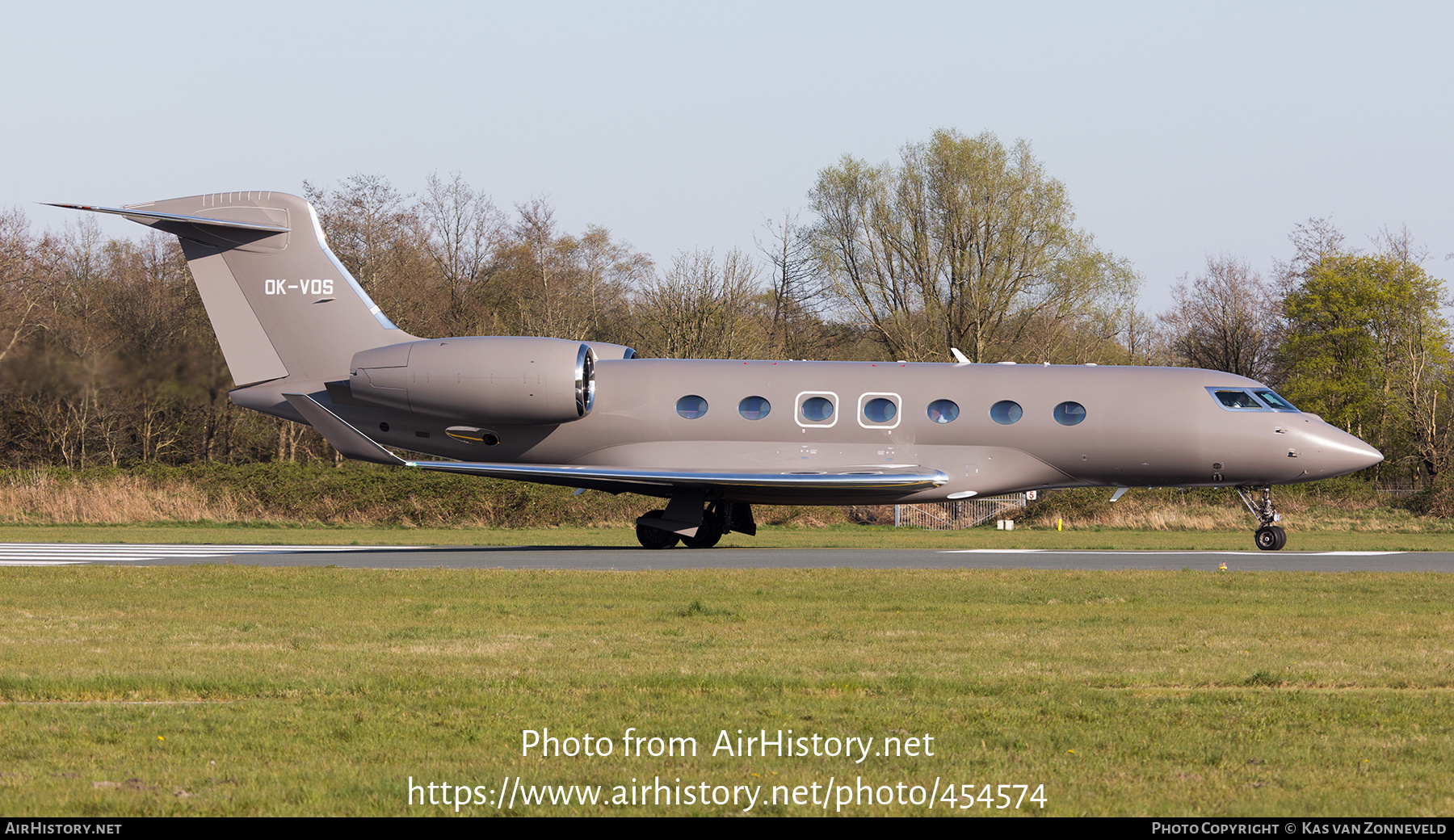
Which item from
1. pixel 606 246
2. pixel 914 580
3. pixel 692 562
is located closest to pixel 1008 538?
pixel 692 562

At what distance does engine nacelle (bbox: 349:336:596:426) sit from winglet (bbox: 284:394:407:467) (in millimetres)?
632

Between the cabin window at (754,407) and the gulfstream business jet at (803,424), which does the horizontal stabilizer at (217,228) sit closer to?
the gulfstream business jet at (803,424)

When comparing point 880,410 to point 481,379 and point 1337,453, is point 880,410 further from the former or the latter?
point 1337,453

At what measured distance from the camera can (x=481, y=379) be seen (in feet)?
71.2

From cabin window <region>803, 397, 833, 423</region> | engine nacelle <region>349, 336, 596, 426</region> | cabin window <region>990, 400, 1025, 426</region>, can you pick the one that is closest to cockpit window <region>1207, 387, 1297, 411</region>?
cabin window <region>990, 400, 1025, 426</region>

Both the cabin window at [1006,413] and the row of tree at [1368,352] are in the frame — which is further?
the row of tree at [1368,352]

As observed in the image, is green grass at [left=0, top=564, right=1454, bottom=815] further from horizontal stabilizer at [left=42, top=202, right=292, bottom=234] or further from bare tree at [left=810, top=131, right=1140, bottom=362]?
bare tree at [left=810, top=131, right=1140, bottom=362]

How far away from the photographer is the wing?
21156mm

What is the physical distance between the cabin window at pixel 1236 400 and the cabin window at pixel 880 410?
542 centimetres

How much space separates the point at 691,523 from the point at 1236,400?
31.1 feet

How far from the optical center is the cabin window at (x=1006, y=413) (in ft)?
72.0

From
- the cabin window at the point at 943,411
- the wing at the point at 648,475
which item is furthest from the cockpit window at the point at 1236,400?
the wing at the point at 648,475

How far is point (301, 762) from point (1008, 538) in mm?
24109

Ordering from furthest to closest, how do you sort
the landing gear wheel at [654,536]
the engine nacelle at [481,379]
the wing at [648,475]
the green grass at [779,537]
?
1. the green grass at [779,537]
2. the landing gear wheel at [654,536]
3. the engine nacelle at [481,379]
4. the wing at [648,475]
